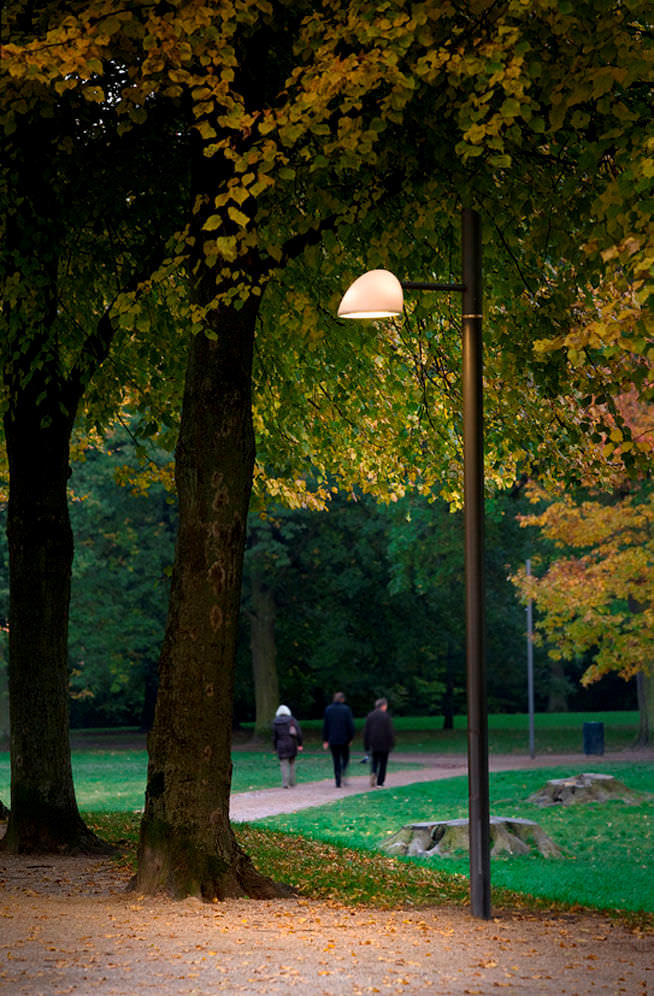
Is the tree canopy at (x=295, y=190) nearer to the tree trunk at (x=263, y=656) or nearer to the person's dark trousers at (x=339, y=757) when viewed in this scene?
the person's dark trousers at (x=339, y=757)

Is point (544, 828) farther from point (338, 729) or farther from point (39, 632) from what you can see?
point (39, 632)

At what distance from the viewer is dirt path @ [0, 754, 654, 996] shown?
7.01 meters

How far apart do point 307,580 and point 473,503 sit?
3576 centimetres

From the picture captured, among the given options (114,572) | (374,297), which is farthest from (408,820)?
(114,572)

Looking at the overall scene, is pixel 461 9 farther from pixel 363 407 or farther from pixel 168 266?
pixel 363 407

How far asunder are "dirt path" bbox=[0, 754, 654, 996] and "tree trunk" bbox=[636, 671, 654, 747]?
24.5m

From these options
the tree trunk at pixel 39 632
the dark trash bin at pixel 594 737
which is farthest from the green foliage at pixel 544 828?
the dark trash bin at pixel 594 737

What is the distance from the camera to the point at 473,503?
9.37m

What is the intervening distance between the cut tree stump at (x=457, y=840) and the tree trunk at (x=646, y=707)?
16453 millimetres

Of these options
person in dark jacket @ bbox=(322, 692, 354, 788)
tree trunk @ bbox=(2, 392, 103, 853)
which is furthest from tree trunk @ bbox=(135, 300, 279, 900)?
person in dark jacket @ bbox=(322, 692, 354, 788)

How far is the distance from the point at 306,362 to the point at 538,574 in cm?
4032

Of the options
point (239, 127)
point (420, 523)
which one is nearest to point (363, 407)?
point (239, 127)

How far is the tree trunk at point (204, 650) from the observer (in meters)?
9.85

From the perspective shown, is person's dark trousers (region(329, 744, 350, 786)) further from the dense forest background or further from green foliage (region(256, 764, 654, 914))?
the dense forest background
